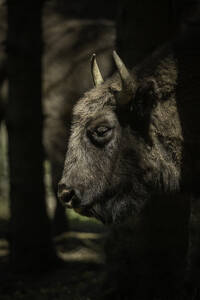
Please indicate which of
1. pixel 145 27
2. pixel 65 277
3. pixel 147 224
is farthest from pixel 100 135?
pixel 65 277

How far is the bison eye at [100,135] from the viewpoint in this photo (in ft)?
13.5

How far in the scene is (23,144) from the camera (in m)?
6.69

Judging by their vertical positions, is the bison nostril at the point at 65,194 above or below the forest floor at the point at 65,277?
above

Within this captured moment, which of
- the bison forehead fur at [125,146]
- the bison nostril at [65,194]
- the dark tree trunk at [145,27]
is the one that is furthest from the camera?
the dark tree trunk at [145,27]

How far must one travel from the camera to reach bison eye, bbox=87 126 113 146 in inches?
161

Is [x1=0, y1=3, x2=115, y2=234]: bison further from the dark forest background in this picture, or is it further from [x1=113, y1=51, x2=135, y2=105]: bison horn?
[x1=113, y1=51, x2=135, y2=105]: bison horn

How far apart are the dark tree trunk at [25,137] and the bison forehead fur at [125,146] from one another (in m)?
2.54

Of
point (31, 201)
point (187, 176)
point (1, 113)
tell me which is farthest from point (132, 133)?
point (1, 113)

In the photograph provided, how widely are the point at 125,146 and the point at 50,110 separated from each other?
4.46 meters

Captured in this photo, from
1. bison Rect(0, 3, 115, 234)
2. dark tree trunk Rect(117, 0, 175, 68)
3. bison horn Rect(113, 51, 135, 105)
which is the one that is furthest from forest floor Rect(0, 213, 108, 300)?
dark tree trunk Rect(117, 0, 175, 68)

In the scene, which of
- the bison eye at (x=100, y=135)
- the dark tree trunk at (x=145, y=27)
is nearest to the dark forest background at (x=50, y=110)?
the dark tree trunk at (x=145, y=27)

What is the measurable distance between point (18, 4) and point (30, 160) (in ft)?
6.23

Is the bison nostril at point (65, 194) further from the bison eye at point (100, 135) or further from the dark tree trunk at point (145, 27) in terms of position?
the dark tree trunk at point (145, 27)

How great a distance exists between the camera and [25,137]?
670 centimetres
